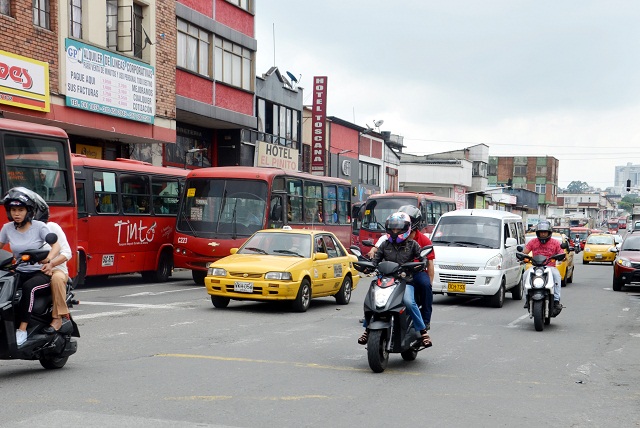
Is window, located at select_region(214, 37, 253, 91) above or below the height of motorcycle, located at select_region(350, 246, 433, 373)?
above

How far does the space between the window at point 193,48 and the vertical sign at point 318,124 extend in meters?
14.4

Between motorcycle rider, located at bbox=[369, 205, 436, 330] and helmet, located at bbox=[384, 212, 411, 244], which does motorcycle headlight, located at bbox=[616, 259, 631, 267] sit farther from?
helmet, located at bbox=[384, 212, 411, 244]

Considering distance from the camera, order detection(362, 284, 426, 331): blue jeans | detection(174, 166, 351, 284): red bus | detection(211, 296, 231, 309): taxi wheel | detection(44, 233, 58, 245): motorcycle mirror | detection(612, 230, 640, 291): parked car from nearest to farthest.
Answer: detection(44, 233, 58, 245): motorcycle mirror
detection(362, 284, 426, 331): blue jeans
detection(211, 296, 231, 309): taxi wheel
detection(174, 166, 351, 284): red bus
detection(612, 230, 640, 291): parked car

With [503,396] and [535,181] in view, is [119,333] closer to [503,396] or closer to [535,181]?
[503,396]

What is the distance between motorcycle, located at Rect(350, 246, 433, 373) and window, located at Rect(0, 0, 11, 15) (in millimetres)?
17032

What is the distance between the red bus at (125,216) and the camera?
20.0 meters

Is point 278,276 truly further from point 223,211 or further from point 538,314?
point 223,211

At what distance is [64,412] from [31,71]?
60.7 ft

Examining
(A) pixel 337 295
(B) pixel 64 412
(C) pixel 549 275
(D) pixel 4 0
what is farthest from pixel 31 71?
(B) pixel 64 412

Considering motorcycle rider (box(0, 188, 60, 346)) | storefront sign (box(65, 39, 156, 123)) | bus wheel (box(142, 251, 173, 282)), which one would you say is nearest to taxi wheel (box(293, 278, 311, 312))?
motorcycle rider (box(0, 188, 60, 346))

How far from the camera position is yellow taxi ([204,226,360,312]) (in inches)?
590

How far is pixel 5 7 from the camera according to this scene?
2311 centimetres

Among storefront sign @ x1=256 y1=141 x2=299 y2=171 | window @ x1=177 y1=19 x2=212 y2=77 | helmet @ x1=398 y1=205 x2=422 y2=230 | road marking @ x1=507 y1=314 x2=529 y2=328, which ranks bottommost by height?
road marking @ x1=507 y1=314 x2=529 y2=328

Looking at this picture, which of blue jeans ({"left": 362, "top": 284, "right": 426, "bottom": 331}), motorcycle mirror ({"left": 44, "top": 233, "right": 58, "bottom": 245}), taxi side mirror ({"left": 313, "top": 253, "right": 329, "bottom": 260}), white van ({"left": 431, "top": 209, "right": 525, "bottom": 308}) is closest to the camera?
motorcycle mirror ({"left": 44, "top": 233, "right": 58, "bottom": 245})
